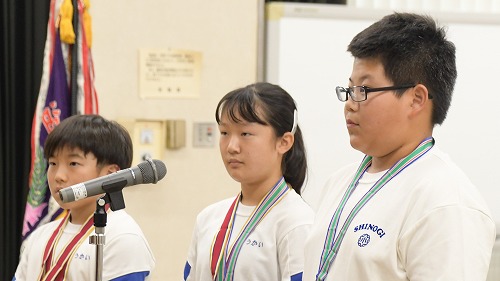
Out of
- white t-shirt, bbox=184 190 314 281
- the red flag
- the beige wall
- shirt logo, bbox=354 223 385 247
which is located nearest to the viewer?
shirt logo, bbox=354 223 385 247

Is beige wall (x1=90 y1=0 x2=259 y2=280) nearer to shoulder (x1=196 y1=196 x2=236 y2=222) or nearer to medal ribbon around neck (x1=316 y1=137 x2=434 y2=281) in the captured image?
shoulder (x1=196 y1=196 x2=236 y2=222)

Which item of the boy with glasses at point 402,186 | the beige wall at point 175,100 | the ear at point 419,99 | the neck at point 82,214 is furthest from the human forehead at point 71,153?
the beige wall at point 175,100

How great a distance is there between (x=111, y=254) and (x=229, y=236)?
36 centimetres

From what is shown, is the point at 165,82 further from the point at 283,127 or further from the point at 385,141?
the point at 385,141

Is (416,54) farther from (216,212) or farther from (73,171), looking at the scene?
(73,171)

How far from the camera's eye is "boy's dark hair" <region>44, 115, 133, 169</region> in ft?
8.12

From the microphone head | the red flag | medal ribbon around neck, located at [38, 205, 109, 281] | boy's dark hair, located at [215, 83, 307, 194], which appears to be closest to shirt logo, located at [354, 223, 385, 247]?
the microphone head

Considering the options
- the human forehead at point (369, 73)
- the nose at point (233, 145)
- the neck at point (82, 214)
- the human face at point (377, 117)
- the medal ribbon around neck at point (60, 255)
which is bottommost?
the medal ribbon around neck at point (60, 255)

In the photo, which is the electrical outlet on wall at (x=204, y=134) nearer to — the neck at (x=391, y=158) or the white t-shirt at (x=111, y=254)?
the white t-shirt at (x=111, y=254)

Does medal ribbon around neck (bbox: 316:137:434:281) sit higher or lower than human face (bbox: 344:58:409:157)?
lower

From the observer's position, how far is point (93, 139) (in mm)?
2488

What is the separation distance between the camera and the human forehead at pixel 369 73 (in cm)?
176

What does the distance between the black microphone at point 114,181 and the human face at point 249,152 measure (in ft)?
1.41

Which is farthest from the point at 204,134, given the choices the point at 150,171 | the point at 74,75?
the point at 150,171
